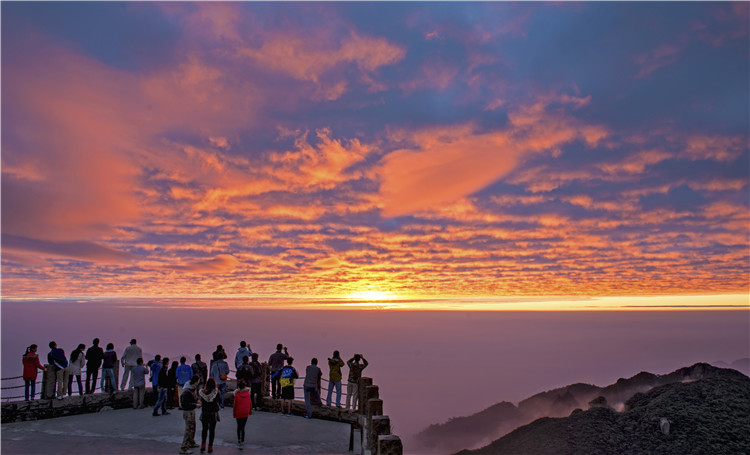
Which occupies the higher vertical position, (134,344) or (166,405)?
(134,344)

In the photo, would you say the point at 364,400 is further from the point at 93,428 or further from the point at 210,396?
the point at 93,428

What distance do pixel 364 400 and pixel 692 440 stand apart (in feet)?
227

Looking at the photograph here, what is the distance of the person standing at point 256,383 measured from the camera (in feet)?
50.3

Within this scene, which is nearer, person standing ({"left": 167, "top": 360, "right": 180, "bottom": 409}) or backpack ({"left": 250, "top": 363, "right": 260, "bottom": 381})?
backpack ({"left": 250, "top": 363, "right": 260, "bottom": 381})

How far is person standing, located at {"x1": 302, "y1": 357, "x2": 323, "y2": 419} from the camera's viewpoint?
14.7 metres

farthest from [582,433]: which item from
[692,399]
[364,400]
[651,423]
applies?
[364,400]

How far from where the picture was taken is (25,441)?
11859 mm

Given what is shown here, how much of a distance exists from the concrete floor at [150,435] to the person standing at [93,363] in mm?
1428

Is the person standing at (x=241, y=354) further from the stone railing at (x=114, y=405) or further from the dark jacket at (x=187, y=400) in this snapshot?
the dark jacket at (x=187, y=400)

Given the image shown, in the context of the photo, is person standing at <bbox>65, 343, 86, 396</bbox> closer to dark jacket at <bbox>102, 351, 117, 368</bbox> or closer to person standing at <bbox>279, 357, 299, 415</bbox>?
dark jacket at <bbox>102, 351, 117, 368</bbox>

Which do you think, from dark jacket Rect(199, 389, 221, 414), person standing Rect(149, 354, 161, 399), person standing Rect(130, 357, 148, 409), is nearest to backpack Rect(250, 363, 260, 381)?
person standing Rect(149, 354, 161, 399)

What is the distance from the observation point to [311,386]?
14.8 m

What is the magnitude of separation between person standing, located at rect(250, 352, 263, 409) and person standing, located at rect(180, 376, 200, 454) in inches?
156

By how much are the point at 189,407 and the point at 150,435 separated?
3.13 metres
